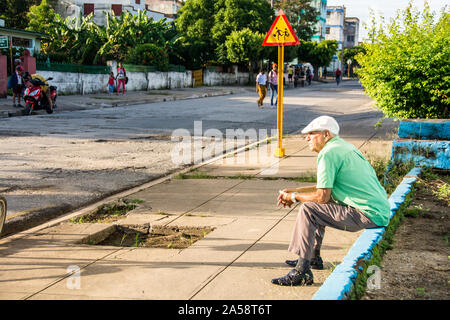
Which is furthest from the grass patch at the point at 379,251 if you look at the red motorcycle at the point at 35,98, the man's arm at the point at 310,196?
the red motorcycle at the point at 35,98

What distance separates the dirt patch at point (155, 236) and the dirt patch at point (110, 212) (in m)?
0.40

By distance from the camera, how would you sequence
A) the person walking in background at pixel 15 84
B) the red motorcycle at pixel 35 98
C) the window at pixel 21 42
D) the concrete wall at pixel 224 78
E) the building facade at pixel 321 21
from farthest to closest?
the building facade at pixel 321 21 < the concrete wall at pixel 224 78 < the window at pixel 21 42 < the person walking in background at pixel 15 84 < the red motorcycle at pixel 35 98

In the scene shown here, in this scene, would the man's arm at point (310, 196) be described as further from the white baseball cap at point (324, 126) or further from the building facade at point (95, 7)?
the building facade at point (95, 7)

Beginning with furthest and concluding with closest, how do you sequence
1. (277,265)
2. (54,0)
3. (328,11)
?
(328,11) → (54,0) → (277,265)

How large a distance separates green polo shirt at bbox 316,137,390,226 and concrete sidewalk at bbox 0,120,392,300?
25.0 inches

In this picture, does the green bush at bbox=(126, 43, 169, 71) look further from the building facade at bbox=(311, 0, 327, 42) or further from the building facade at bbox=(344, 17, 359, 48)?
the building facade at bbox=(344, 17, 359, 48)

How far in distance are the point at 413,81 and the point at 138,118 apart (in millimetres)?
10539

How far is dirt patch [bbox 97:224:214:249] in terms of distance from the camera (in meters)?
5.71

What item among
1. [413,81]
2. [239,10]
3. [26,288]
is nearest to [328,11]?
[239,10]

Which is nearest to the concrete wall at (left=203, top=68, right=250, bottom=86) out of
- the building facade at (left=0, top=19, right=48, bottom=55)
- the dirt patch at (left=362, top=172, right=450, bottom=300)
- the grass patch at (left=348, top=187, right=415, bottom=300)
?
the building facade at (left=0, top=19, right=48, bottom=55)

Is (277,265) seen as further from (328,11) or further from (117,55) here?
(328,11)

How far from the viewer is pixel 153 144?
1269cm

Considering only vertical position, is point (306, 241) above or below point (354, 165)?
below

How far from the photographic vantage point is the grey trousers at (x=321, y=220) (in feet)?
14.5
